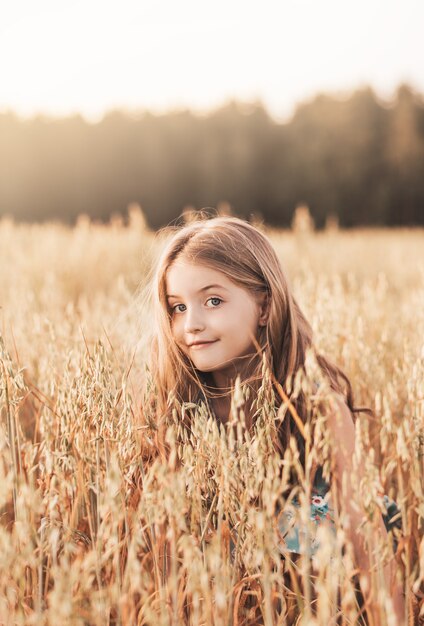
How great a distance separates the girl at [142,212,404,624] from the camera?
143cm

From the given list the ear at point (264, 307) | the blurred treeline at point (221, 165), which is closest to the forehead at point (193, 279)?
the ear at point (264, 307)

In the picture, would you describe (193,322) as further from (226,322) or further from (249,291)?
(249,291)

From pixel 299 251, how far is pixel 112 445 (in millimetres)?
4955

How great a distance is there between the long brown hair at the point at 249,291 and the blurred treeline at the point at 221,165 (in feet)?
55.0

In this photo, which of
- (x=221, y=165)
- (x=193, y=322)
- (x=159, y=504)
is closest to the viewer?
(x=159, y=504)

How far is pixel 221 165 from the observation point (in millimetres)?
18906

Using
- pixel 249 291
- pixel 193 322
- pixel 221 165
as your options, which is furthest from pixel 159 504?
pixel 221 165

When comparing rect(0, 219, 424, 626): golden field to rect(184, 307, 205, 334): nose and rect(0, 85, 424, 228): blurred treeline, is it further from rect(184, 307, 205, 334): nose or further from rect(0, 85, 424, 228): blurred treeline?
rect(0, 85, 424, 228): blurred treeline

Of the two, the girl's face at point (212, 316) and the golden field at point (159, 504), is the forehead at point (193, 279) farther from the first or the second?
the golden field at point (159, 504)

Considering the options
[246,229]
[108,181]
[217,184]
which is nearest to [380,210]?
[217,184]

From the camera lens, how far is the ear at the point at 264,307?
5.02ft

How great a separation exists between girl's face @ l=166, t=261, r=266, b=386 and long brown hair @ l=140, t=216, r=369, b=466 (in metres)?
0.02

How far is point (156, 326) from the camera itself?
1565mm

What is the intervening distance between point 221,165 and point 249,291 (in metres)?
17.9
